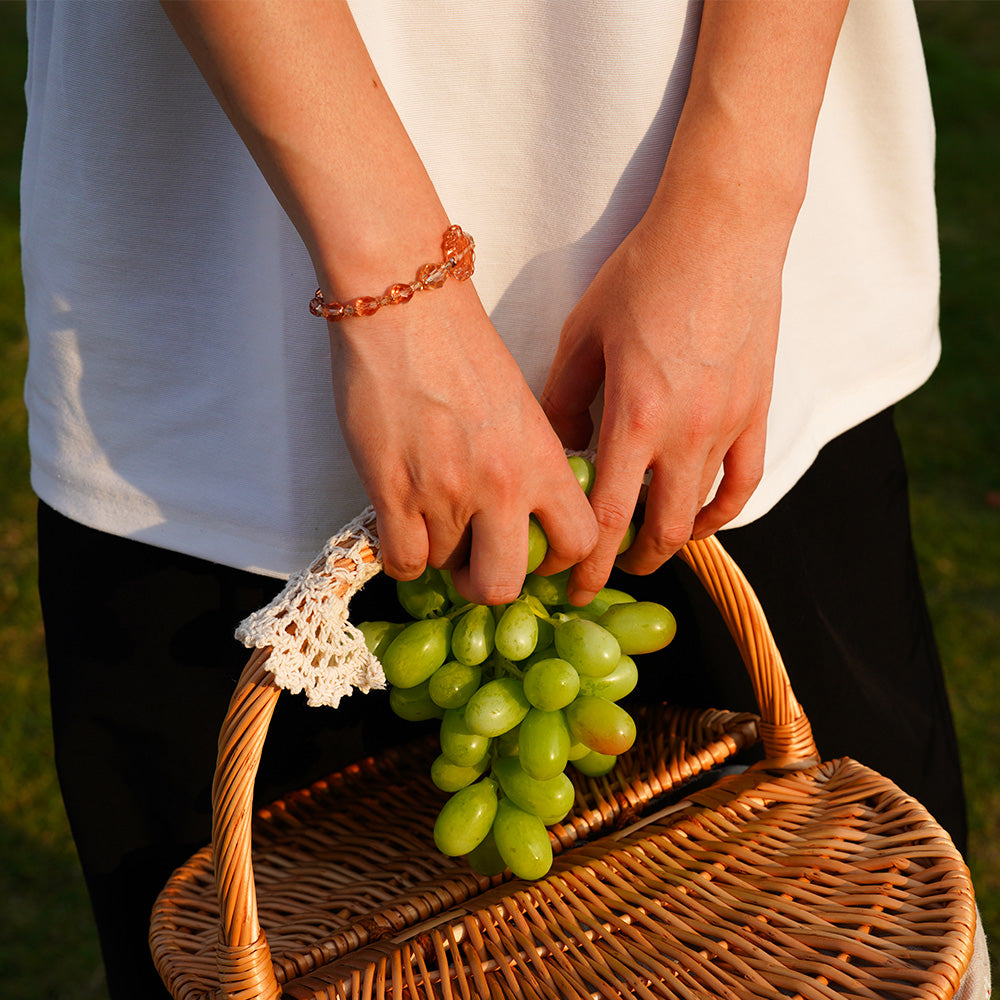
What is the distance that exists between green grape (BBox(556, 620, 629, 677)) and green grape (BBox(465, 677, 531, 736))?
55 mm

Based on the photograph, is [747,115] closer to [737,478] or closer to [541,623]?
[737,478]

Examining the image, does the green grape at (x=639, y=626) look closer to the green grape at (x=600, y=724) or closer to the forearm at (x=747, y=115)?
the green grape at (x=600, y=724)

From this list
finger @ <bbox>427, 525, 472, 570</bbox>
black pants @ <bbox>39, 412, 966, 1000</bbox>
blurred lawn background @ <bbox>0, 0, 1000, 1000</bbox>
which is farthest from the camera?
blurred lawn background @ <bbox>0, 0, 1000, 1000</bbox>

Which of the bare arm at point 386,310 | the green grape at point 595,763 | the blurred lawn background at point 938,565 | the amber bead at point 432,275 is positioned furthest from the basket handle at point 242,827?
the blurred lawn background at point 938,565

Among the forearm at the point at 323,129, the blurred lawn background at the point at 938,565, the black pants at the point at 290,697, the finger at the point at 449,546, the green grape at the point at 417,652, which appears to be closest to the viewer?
the forearm at the point at 323,129

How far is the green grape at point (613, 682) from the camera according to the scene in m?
0.84

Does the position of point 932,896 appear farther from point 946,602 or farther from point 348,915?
point 946,602

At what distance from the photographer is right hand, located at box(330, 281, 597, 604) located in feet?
2.22

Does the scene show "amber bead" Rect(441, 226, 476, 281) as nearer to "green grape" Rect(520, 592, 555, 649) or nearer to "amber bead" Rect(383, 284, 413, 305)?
"amber bead" Rect(383, 284, 413, 305)

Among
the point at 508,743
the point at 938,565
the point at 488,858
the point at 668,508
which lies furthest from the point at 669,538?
the point at 938,565

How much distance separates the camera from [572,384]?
82 cm

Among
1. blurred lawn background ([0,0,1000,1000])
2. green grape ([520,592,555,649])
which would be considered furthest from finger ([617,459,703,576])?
blurred lawn background ([0,0,1000,1000])

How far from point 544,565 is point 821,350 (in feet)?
1.25

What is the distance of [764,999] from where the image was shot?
0.75 m
